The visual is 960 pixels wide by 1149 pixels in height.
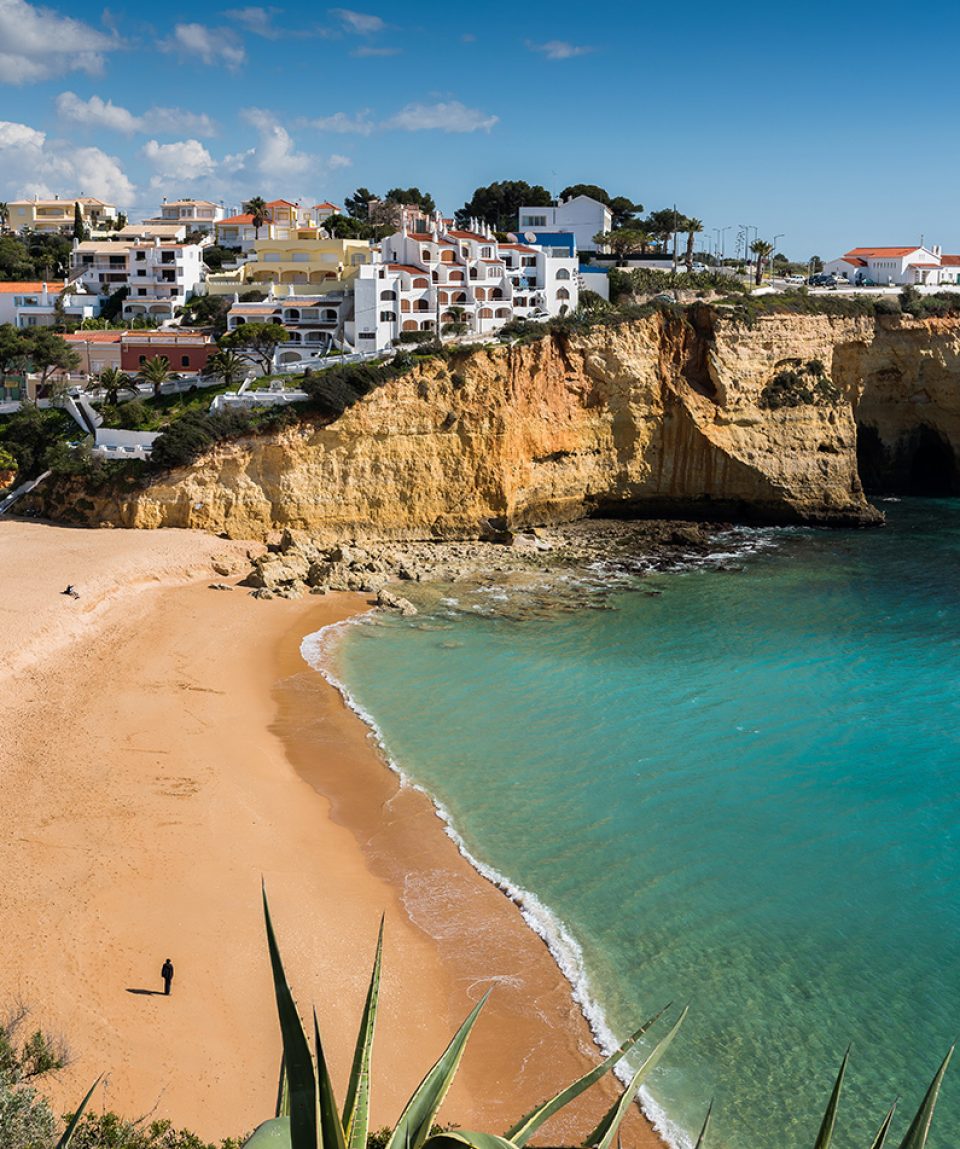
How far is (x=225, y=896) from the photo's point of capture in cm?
1880

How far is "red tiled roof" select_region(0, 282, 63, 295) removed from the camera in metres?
64.0

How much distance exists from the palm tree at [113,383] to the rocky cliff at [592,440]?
25.3 feet

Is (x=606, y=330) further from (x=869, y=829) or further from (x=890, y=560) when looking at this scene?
(x=869, y=829)

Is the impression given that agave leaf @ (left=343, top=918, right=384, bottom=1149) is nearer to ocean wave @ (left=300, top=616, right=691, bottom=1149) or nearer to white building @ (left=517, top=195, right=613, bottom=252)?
ocean wave @ (left=300, top=616, right=691, bottom=1149)

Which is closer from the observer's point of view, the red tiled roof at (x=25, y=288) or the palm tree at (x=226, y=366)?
the palm tree at (x=226, y=366)

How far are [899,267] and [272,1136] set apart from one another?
82620 mm

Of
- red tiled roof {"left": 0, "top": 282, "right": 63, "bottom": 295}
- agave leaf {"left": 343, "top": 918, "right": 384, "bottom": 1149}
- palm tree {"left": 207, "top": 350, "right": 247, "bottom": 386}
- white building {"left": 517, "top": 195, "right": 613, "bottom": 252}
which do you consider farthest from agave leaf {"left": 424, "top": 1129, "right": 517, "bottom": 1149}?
white building {"left": 517, "top": 195, "right": 613, "bottom": 252}

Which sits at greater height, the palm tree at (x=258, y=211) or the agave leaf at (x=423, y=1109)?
the palm tree at (x=258, y=211)

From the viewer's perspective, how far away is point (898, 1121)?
14070 mm

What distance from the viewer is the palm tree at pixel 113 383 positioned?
47.9 meters

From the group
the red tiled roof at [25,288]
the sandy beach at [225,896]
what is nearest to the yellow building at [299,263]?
the red tiled roof at [25,288]

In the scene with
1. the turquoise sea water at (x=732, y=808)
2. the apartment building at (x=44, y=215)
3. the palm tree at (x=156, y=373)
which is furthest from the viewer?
the apartment building at (x=44, y=215)

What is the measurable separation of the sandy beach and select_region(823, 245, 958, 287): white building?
64.2m

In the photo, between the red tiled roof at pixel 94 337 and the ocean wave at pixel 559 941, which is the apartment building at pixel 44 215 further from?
the ocean wave at pixel 559 941
